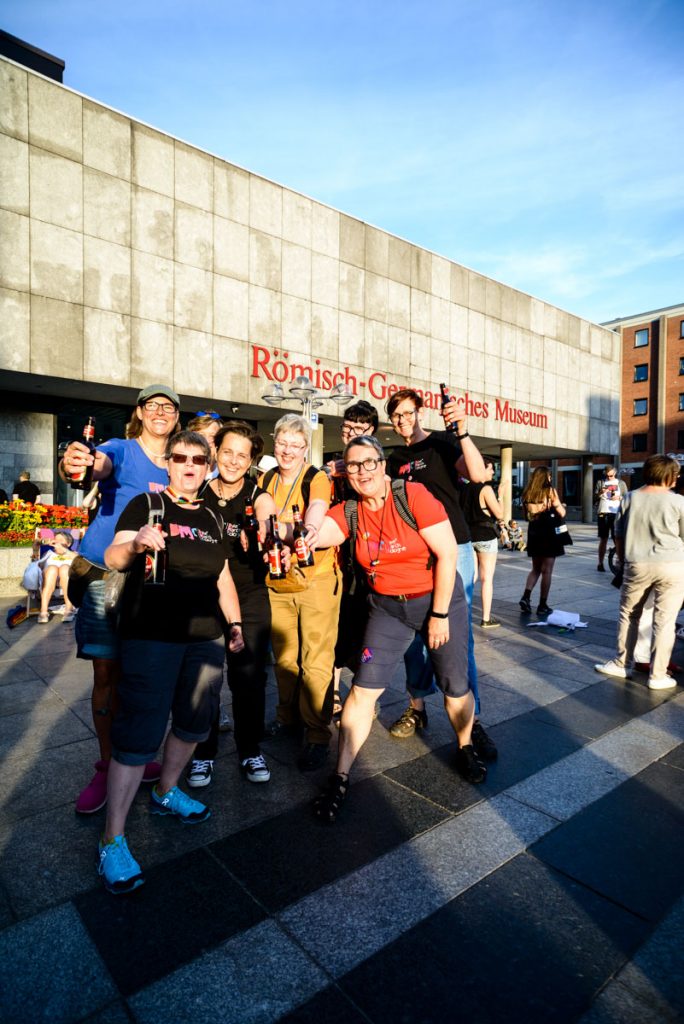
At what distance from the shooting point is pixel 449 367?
24.1m

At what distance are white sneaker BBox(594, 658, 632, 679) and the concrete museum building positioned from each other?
10.4 m

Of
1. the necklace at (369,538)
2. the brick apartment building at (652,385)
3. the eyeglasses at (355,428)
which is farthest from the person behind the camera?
the brick apartment building at (652,385)

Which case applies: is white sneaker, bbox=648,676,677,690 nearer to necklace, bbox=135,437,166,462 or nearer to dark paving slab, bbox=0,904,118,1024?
necklace, bbox=135,437,166,462

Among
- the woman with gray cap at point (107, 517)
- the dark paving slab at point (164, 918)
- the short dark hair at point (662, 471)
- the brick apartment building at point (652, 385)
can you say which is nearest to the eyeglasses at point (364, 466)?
the woman with gray cap at point (107, 517)

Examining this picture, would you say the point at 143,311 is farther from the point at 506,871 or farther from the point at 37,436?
the point at 506,871

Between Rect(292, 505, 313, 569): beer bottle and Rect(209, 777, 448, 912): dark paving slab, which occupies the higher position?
Rect(292, 505, 313, 569): beer bottle

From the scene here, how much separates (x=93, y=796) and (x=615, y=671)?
4.44 meters

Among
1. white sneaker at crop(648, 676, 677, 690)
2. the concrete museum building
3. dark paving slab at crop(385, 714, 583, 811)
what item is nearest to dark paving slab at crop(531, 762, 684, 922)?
dark paving slab at crop(385, 714, 583, 811)

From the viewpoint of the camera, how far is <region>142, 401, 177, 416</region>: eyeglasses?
319 cm

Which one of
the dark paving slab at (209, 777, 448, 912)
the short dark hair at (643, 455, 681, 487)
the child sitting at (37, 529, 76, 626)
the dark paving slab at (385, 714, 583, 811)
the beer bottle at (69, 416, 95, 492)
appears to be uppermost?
the short dark hair at (643, 455, 681, 487)

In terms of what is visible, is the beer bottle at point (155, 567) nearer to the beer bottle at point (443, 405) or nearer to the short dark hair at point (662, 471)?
the beer bottle at point (443, 405)

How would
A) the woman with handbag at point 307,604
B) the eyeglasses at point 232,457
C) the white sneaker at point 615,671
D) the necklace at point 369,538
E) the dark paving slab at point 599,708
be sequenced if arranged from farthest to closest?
the white sneaker at point 615,671
the dark paving slab at point 599,708
the woman with handbag at point 307,604
the eyeglasses at point 232,457
the necklace at point 369,538

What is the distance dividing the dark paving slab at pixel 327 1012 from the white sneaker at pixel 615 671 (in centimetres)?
423

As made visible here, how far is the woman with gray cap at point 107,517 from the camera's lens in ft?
9.61
